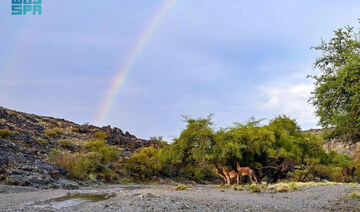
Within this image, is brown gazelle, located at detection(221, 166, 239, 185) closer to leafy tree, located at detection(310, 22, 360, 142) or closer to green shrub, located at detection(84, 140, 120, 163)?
leafy tree, located at detection(310, 22, 360, 142)

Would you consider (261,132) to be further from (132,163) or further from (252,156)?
(132,163)

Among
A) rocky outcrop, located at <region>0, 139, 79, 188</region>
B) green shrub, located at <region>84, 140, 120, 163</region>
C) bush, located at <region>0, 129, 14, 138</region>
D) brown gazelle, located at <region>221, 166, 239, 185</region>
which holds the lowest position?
brown gazelle, located at <region>221, 166, 239, 185</region>

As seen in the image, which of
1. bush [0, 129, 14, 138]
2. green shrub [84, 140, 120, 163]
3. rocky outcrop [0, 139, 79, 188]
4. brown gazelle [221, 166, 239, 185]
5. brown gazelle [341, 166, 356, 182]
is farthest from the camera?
green shrub [84, 140, 120, 163]

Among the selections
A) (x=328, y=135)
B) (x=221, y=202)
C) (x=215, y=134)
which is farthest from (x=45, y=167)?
(x=328, y=135)

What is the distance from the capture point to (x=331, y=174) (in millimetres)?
41188

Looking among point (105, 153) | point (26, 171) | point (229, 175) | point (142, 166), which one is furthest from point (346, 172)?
point (26, 171)

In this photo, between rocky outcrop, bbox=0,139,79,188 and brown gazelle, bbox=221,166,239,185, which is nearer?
rocky outcrop, bbox=0,139,79,188

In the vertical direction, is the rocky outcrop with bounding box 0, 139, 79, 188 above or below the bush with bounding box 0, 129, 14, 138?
below

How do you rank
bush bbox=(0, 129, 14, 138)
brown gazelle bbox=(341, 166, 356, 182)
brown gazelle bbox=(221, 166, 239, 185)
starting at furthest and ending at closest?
1. bush bbox=(0, 129, 14, 138)
2. brown gazelle bbox=(341, 166, 356, 182)
3. brown gazelle bbox=(221, 166, 239, 185)

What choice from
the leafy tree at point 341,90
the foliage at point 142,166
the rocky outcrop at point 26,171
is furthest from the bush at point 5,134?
the leafy tree at point 341,90

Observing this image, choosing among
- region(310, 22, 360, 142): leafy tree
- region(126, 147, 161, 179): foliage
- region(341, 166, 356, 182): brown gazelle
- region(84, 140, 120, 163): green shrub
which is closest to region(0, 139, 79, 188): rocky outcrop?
region(84, 140, 120, 163): green shrub

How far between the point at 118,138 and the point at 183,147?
4173cm

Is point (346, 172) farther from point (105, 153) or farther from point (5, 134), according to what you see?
point (5, 134)

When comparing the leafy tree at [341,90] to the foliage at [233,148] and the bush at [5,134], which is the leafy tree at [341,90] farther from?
the bush at [5,134]
